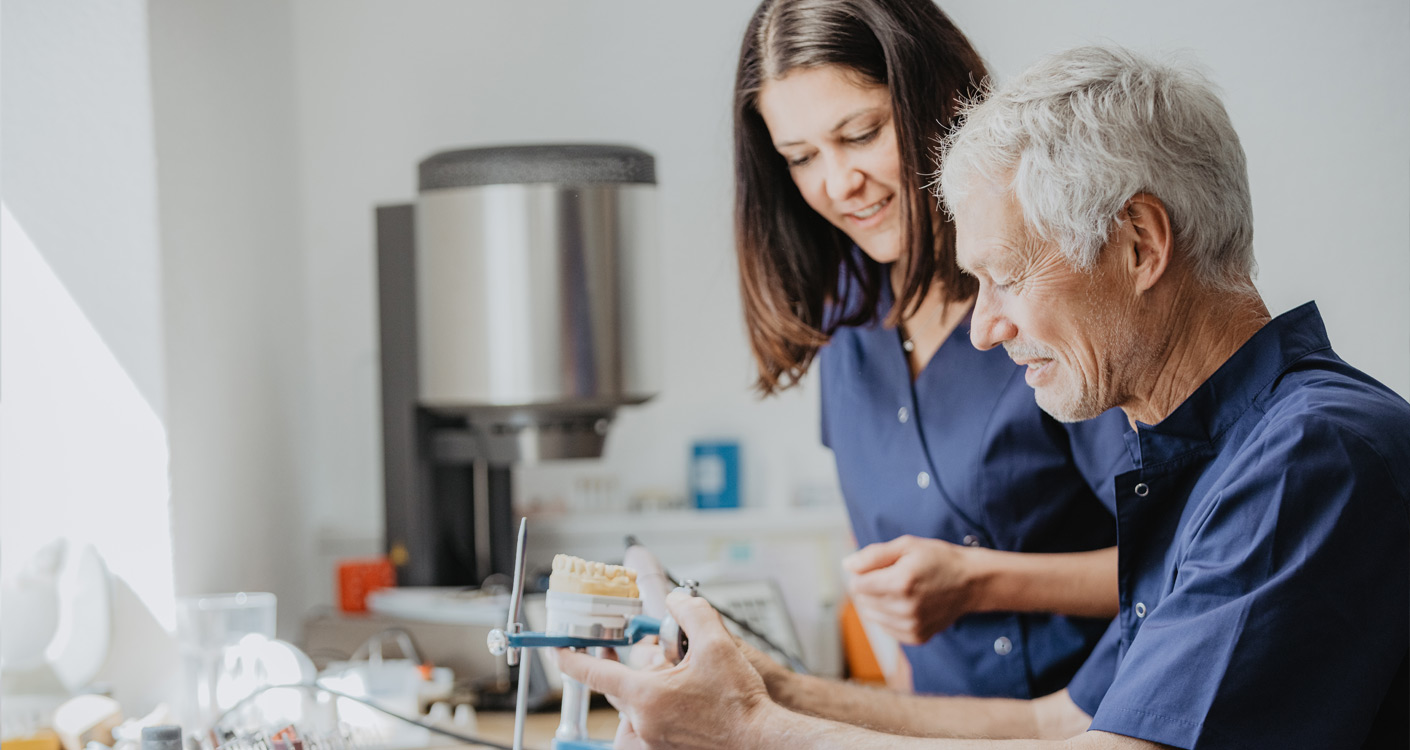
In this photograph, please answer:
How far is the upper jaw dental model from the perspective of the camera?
1.06 m

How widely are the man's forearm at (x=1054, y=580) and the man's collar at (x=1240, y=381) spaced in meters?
0.33

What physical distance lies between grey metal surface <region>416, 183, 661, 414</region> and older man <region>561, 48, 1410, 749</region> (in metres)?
0.97

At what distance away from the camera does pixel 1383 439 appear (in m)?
0.79

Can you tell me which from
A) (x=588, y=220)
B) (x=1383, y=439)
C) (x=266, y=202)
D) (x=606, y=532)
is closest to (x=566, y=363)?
(x=588, y=220)

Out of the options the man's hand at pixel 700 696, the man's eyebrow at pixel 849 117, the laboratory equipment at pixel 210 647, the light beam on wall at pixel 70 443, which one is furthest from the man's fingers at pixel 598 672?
the light beam on wall at pixel 70 443

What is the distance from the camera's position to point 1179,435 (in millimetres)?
986

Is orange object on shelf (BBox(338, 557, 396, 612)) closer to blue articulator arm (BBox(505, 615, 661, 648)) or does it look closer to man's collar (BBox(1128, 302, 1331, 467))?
blue articulator arm (BBox(505, 615, 661, 648))

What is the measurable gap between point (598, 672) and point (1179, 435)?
0.56 metres

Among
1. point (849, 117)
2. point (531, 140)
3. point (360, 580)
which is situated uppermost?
point (531, 140)

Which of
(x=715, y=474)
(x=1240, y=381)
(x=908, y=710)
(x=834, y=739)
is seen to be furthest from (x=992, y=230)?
(x=715, y=474)

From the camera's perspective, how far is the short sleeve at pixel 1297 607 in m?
0.79

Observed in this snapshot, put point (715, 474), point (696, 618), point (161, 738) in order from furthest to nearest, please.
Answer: point (715, 474), point (161, 738), point (696, 618)

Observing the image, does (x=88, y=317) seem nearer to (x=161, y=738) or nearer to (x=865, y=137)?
(x=161, y=738)

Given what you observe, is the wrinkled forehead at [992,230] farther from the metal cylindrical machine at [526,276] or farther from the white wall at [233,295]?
the white wall at [233,295]
